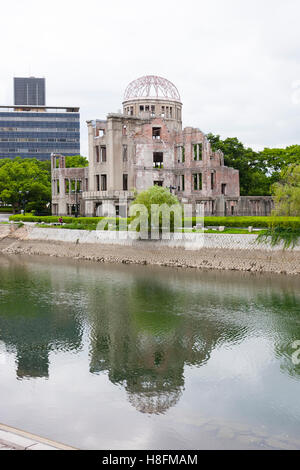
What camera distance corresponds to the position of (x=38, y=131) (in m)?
152

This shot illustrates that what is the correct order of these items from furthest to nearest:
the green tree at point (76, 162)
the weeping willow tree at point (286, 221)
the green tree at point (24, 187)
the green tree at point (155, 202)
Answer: the green tree at point (76, 162) → the green tree at point (24, 187) → the green tree at point (155, 202) → the weeping willow tree at point (286, 221)

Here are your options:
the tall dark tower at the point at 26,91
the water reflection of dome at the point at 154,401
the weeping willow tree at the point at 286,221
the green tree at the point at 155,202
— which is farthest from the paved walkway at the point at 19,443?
the tall dark tower at the point at 26,91

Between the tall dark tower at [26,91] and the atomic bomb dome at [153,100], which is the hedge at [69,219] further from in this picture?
the tall dark tower at [26,91]

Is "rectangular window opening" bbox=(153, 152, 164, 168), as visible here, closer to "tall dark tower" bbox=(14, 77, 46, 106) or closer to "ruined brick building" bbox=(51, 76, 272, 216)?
"ruined brick building" bbox=(51, 76, 272, 216)

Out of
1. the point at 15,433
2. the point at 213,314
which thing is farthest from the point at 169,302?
the point at 15,433

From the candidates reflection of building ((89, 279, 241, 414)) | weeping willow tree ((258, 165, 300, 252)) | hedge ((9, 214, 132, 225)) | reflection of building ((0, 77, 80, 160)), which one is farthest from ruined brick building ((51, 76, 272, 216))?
reflection of building ((0, 77, 80, 160))

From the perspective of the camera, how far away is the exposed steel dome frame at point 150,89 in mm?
75375

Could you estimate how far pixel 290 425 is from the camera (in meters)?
15.8

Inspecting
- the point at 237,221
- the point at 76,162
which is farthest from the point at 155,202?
the point at 76,162

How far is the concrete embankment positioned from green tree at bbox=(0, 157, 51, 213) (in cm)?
1977

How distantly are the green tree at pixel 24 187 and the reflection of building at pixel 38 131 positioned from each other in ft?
217

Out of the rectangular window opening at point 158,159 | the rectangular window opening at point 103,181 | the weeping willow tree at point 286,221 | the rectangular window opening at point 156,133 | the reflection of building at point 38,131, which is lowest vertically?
the weeping willow tree at point 286,221
